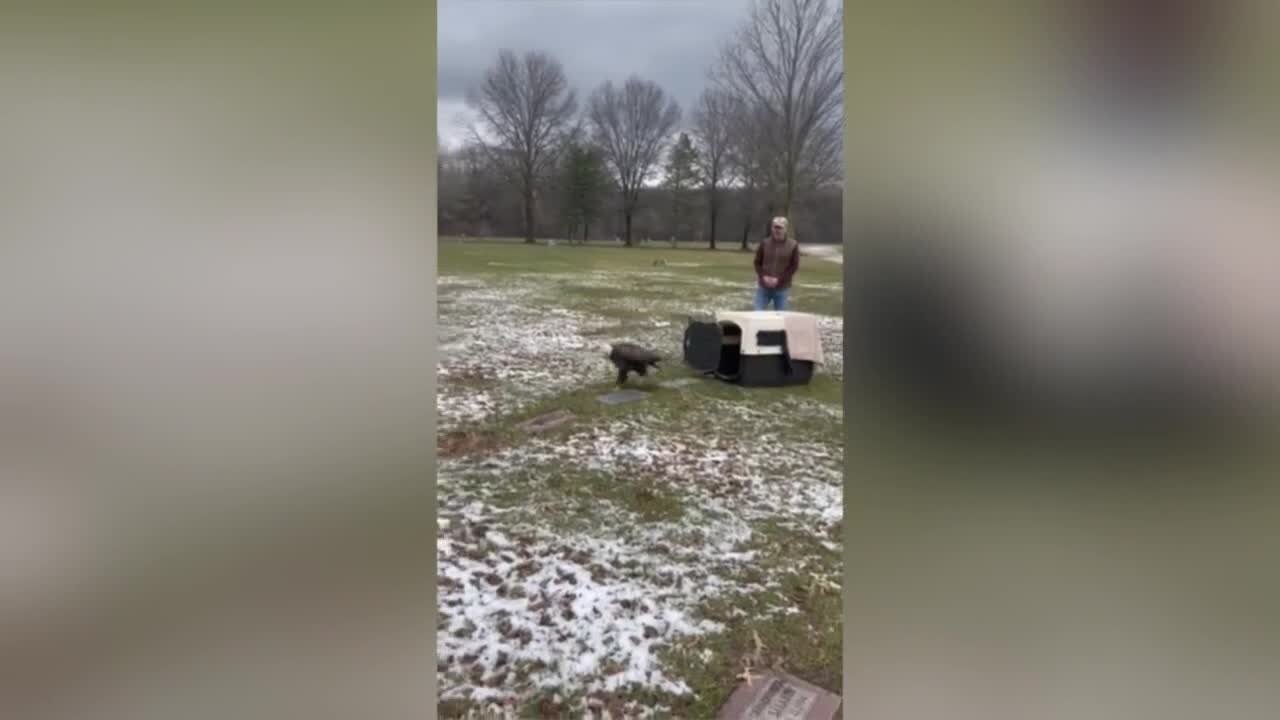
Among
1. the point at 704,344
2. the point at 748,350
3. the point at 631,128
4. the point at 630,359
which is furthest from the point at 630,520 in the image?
the point at 704,344

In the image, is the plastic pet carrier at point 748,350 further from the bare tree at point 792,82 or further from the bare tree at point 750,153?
the bare tree at point 792,82

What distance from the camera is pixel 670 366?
4.13 metres

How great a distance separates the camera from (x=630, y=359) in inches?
144

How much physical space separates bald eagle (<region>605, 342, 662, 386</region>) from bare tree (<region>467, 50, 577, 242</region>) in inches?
68.9

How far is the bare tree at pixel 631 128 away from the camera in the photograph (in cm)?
173

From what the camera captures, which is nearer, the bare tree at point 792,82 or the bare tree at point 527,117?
the bare tree at point 792,82

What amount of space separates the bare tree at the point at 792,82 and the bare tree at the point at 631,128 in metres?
0.42

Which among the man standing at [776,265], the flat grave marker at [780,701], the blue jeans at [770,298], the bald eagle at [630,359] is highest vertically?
the man standing at [776,265]

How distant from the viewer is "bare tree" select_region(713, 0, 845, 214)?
812 millimetres

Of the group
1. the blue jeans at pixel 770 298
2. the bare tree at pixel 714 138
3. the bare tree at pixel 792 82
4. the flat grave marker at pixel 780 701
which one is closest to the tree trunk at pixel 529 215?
the bare tree at pixel 714 138

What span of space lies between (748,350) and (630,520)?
5.76 ft
